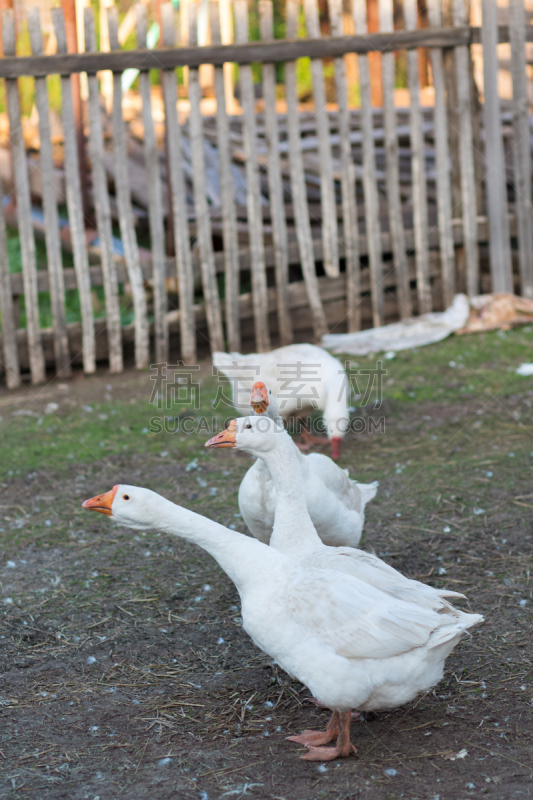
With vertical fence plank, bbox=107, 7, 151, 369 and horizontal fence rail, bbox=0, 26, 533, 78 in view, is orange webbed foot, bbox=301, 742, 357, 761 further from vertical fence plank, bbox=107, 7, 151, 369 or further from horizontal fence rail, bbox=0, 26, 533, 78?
horizontal fence rail, bbox=0, 26, 533, 78

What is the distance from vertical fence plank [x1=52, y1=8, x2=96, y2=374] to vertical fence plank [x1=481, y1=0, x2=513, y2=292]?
184 inches

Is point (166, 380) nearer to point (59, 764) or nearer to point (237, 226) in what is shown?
point (237, 226)

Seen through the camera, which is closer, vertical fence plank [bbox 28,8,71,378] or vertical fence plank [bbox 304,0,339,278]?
vertical fence plank [bbox 28,8,71,378]

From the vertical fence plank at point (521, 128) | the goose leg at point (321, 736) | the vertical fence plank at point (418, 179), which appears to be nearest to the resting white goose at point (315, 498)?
the goose leg at point (321, 736)

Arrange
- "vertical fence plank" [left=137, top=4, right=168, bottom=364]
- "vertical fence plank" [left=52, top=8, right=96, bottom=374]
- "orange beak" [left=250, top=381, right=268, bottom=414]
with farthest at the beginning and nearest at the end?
"vertical fence plank" [left=137, top=4, right=168, bottom=364] → "vertical fence plank" [left=52, top=8, right=96, bottom=374] → "orange beak" [left=250, top=381, right=268, bottom=414]

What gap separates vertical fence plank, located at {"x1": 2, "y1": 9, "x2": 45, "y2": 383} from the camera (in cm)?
732

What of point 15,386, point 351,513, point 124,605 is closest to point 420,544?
point 351,513

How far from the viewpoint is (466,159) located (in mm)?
8883

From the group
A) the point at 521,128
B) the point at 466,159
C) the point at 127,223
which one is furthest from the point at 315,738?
the point at 521,128

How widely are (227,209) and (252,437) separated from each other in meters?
5.40

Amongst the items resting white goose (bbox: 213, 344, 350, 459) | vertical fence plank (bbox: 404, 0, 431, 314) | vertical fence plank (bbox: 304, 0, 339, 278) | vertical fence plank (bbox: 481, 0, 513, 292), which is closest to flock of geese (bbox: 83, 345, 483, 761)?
resting white goose (bbox: 213, 344, 350, 459)

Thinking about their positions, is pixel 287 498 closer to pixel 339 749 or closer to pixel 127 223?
pixel 339 749

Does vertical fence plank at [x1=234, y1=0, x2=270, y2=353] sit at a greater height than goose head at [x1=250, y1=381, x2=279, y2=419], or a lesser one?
greater

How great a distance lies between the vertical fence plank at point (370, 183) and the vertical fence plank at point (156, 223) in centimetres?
229
